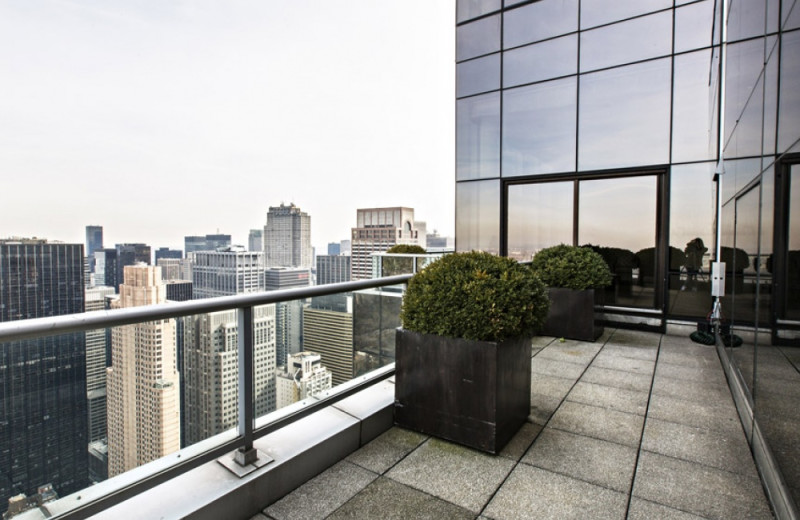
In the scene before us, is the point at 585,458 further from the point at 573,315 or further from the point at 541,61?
the point at 541,61

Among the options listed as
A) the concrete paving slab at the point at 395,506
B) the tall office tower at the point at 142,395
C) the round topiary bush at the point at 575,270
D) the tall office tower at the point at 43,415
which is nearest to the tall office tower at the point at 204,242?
the round topiary bush at the point at 575,270

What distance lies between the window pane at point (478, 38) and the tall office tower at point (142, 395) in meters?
10.2

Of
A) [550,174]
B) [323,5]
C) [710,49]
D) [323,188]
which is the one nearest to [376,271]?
[550,174]

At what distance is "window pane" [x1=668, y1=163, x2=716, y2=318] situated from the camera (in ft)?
24.6

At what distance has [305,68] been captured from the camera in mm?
39000

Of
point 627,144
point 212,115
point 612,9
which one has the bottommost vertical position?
point 627,144

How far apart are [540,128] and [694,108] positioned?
2.76m

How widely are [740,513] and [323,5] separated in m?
31.2

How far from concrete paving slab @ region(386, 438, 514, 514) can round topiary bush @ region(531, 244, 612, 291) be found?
4.16m

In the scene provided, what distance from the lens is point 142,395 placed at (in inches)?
77.2

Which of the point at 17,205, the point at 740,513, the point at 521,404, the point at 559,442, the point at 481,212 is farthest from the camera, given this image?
the point at 17,205

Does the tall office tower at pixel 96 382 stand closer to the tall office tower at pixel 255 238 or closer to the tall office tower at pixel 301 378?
the tall office tower at pixel 301 378

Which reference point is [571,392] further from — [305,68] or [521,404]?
[305,68]

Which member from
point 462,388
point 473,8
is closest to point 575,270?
point 462,388
